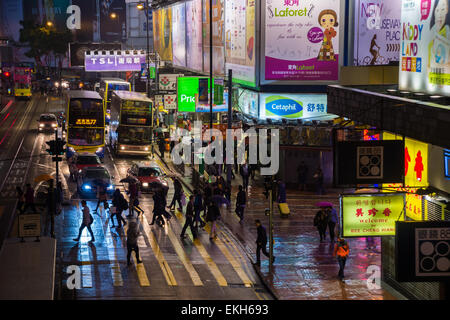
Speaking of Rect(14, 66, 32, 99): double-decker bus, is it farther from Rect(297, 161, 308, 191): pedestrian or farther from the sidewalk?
the sidewalk

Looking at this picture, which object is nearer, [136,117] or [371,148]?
[371,148]

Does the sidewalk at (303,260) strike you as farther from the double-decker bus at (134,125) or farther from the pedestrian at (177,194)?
the double-decker bus at (134,125)

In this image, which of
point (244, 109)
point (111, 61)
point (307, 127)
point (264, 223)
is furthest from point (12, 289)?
point (111, 61)

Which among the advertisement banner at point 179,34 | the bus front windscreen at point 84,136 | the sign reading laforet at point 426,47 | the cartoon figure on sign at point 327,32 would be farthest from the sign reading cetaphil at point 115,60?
the sign reading laforet at point 426,47

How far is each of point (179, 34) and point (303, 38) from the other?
1644 inches

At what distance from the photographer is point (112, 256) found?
25.3 meters

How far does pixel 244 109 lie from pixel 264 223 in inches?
729

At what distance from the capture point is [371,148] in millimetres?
17047

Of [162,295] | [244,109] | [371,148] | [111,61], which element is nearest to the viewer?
[371,148]

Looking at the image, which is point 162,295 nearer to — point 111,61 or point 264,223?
point 264,223

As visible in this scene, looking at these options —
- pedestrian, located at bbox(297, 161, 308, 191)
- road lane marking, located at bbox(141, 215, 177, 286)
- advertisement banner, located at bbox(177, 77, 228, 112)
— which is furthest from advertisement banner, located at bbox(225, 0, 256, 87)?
road lane marking, located at bbox(141, 215, 177, 286)

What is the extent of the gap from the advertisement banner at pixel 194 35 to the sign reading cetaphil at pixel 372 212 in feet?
174

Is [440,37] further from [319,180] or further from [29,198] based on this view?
[319,180]

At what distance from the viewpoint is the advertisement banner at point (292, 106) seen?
43312 mm
